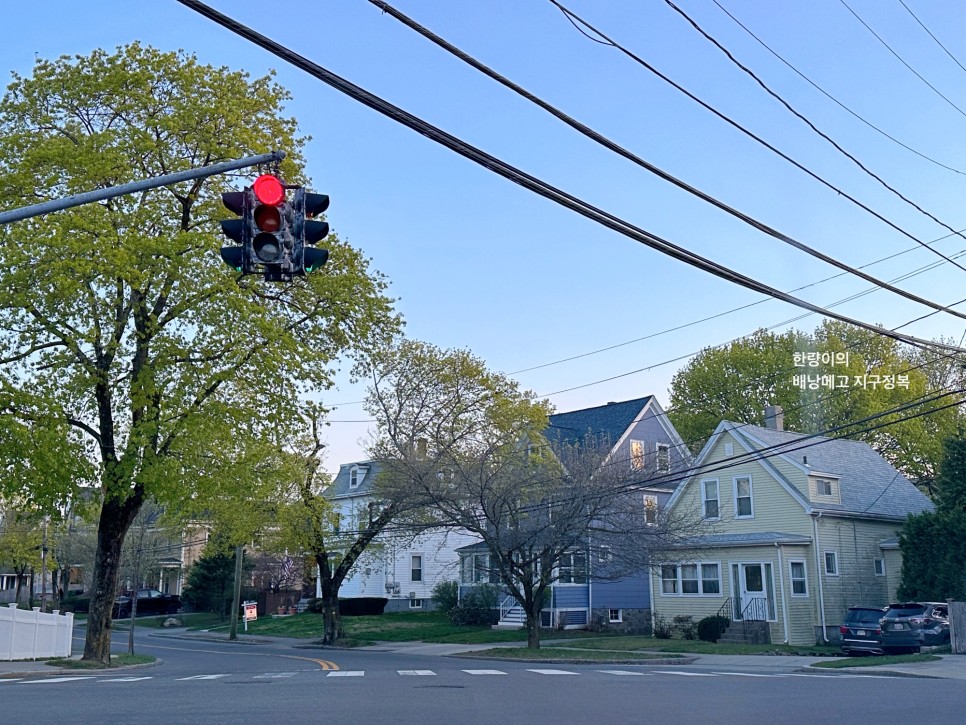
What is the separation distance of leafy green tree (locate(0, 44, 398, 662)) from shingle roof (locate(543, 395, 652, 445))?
77.8 feet

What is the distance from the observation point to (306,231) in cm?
994

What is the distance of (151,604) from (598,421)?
3509cm

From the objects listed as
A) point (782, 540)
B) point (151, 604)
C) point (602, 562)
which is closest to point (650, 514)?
point (602, 562)

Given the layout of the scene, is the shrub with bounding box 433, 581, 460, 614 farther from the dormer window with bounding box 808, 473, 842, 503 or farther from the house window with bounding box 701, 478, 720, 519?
the dormer window with bounding box 808, 473, 842, 503

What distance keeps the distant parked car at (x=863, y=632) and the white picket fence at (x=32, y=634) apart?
2256cm

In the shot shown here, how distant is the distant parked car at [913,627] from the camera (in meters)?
27.0

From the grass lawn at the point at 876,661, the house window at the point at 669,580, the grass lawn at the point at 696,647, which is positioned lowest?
the grass lawn at the point at 696,647

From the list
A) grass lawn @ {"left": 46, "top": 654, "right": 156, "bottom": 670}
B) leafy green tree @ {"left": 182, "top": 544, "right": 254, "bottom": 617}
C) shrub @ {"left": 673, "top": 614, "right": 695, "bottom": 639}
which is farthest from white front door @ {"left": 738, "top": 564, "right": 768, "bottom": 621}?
leafy green tree @ {"left": 182, "top": 544, "right": 254, "bottom": 617}

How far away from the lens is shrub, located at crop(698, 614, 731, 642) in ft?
111

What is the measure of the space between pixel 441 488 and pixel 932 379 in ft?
127

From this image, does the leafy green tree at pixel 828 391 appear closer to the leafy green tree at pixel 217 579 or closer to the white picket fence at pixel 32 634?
the leafy green tree at pixel 217 579

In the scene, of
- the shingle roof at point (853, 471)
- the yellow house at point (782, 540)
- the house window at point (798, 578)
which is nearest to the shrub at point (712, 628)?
the yellow house at point (782, 540)

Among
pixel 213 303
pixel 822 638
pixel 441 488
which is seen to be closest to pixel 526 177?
pixel 213 303

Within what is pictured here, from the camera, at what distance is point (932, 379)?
57844 millimetres
